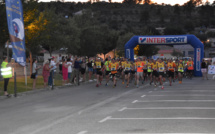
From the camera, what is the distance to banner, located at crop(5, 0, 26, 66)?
69.6 ft

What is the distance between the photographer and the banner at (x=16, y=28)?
21203mm

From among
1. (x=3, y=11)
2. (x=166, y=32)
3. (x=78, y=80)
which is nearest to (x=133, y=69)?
(x=78, y=80)

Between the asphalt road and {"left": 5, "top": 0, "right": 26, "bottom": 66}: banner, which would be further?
{"left": 5, "top": 0, "right": 26, "bottom": 66}: banner

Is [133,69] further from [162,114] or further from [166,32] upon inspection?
[166,32]

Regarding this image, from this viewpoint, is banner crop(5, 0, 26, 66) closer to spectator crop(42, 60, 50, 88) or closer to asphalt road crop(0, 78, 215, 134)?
spectator crop(42, 60, 50, 88)

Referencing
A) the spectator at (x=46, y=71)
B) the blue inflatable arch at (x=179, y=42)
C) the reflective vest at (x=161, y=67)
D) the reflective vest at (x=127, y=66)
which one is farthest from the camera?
the blue inflatable arch at (x=179, y=42)

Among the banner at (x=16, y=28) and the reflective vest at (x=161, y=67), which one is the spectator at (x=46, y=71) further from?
the reflective vest at (x=161, y=67)

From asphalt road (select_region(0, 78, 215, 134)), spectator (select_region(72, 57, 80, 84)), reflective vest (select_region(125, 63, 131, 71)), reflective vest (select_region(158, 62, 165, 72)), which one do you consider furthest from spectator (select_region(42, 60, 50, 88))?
asphalt road (select_region(0, 78, 215, 134))

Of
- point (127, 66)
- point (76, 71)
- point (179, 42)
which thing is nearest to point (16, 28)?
point (76, 71)

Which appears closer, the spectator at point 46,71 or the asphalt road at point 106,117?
the asphalt road at point 106,117

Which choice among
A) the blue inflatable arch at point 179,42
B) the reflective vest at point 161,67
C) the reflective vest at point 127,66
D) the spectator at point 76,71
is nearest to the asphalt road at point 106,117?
the reflective vest at point 161,67

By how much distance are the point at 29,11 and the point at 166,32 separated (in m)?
153

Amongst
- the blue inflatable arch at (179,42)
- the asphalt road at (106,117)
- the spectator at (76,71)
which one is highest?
the blue inflatable arch at (179,42)

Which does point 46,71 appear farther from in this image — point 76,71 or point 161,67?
point 161,67
